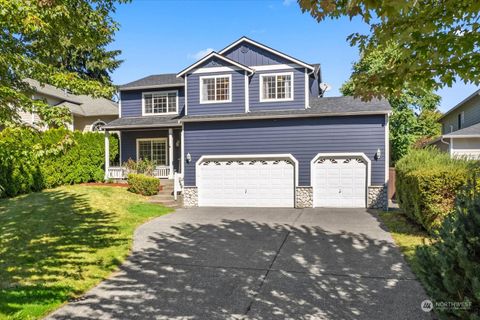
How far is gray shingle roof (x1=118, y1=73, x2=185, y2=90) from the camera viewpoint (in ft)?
64.5

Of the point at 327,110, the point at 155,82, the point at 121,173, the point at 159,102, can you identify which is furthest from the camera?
the point at 155,82

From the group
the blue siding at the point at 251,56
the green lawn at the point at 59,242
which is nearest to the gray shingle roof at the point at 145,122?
the blue siding at the point at 251,56

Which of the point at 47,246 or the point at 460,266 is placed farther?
the point at 47,246

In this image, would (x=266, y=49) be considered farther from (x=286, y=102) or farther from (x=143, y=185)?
(x=143, y=185)

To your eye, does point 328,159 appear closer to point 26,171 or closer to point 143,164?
point 143,164

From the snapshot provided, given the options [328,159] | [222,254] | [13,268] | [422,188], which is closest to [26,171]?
[13,268]

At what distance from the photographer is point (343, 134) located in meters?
14.1

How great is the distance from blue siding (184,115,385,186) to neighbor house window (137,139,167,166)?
5292 mm

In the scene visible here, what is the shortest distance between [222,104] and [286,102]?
3.02 meters

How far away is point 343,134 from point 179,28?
27.3 feet

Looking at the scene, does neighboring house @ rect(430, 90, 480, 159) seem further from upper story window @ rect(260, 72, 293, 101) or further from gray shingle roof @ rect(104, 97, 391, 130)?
upper story window @ rect(260, 72, 293, 101)

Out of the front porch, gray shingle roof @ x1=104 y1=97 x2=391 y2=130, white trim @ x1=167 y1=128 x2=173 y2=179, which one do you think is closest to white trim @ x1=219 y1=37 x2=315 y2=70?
gray shingle roof @ x1=104 y1=97 x2=391 y2=130

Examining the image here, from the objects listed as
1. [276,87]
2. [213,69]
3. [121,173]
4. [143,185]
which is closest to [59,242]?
[143,185]

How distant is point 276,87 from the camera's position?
15.9 m
